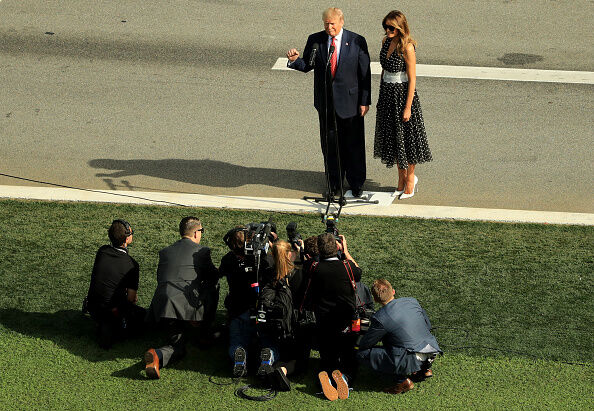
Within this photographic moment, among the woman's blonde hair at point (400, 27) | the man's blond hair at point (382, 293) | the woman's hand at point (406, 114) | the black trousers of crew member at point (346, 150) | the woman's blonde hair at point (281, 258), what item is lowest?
the man's blond hair at point (382, 293)

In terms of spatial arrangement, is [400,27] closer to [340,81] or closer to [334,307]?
[340,81]

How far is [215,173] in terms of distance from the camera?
37.9 ft

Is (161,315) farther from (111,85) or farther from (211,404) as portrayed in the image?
(111,85)

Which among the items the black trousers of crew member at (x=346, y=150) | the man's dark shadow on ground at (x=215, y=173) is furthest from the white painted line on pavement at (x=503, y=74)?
the black trousers of crew member at (x=346, y=150)

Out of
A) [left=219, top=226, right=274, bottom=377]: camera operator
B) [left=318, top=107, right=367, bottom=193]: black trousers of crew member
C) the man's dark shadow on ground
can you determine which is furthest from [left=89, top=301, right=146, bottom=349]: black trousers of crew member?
the man's dark shadow on ground

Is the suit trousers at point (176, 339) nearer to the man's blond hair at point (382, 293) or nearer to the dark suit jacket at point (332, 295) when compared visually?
the dark suit jacket at point (332, 295)

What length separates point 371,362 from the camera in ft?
24.3

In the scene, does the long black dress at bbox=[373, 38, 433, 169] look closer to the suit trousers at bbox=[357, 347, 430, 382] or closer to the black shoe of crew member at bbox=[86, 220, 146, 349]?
the suit trousers at bbox=[357, 347, 430, 382]

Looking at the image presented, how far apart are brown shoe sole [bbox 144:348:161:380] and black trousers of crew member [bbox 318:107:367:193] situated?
11.8 feet

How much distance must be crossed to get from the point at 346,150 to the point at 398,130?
2.10 feet

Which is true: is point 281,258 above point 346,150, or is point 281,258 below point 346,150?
below

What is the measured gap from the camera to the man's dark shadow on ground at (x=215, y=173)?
11.3 metres

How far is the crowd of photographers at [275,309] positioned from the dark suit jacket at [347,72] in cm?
268

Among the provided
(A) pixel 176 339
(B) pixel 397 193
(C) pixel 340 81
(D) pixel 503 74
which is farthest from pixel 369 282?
(D) pixel 503 74
